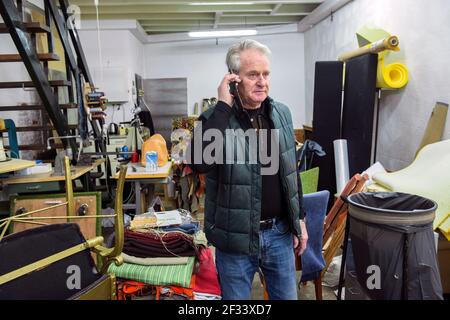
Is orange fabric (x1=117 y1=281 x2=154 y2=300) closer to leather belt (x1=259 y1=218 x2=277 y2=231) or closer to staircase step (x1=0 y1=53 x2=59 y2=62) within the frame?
leather belt (x1=259 y1=218 x2=277 y2=231)

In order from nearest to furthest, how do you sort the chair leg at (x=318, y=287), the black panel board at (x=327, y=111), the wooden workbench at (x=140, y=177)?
the chair leg at (x=318, y=287) → the wooden workbench at (x=140, y=177) → the black panel board at (x=327, y=111)

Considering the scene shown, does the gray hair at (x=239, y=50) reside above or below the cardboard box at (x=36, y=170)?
above

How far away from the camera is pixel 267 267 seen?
59.1 inches

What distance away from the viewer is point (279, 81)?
7.41 meters

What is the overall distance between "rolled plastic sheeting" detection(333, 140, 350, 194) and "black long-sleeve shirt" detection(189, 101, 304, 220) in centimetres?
237

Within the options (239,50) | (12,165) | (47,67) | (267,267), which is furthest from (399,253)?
(47,67)

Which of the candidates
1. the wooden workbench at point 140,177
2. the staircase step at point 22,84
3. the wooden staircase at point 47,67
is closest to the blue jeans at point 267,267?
the wooden workbench at point 140,177

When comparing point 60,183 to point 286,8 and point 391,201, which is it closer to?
point 391,201

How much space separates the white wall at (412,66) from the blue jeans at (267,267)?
2.13 meters

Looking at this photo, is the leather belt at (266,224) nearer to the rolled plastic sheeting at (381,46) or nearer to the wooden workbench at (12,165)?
the wooden workbench at (12,165)

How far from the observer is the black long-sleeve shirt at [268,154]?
1.36 metres

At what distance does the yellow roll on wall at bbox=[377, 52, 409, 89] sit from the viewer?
3395mm
